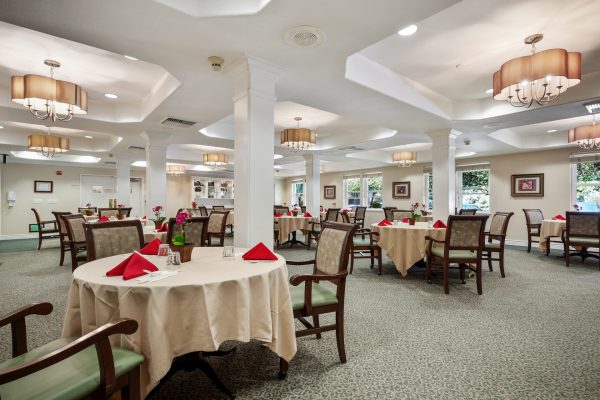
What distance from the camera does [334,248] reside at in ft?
7.46

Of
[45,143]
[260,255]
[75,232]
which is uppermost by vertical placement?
[45,143]

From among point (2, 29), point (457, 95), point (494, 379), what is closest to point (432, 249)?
point (494, 379)

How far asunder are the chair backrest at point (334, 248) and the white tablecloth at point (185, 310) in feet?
1.68

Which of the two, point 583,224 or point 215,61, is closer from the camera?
point 215,61

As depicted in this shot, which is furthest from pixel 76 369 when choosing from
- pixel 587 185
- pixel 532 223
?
pixel 587 185

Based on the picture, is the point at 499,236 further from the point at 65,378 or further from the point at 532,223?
the point at 65,378

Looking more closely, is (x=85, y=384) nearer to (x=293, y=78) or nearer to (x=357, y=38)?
(x=357, y=38)

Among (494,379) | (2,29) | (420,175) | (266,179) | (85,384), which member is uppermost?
(2,29)

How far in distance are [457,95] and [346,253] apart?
4.18 metres

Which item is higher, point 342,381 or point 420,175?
point 420,175

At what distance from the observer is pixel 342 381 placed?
1.90m

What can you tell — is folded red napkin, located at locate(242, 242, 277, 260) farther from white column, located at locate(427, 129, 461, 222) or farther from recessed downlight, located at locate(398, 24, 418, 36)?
white column, located at locate(427, 129, 461, 222)

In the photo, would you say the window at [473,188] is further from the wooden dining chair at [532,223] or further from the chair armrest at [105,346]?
→ the chair armrest at [105,346]

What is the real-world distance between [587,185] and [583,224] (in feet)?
10.3
